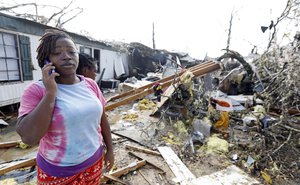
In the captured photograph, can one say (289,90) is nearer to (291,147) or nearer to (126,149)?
(291,147)

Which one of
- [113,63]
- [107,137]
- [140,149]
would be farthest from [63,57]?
[113,63]

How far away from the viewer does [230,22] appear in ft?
80.9

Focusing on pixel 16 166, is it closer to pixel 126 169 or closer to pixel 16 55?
pixel 126 169

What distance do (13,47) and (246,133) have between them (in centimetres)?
764

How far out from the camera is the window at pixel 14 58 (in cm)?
622

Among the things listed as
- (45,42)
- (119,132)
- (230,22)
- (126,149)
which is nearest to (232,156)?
(126,149)

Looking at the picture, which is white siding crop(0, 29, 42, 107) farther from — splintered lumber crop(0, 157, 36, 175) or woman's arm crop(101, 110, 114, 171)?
woman's arm crop(101, 110, 114, 171)

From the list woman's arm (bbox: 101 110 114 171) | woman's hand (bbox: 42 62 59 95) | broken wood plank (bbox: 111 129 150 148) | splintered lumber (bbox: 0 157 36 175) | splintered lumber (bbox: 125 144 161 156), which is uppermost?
woman's hand (bbox: 42 62 59 95)

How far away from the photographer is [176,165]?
3473 millimetres

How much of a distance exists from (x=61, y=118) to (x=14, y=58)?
6810 millimetres

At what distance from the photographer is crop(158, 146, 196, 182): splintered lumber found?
125 inches

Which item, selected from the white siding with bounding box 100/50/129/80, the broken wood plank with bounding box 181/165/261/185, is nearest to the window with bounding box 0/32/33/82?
the white siding with bounding box 100/50/129/80

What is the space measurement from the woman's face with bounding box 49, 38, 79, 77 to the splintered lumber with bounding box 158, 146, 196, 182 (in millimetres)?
2524

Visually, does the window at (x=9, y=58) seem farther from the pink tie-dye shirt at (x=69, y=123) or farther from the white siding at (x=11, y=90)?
the pink tie-dye shirt at (x=69, y=123)
